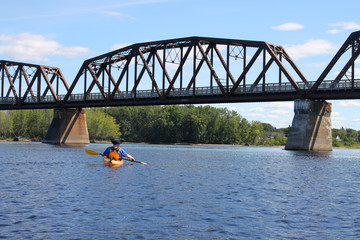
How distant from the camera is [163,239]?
48.4 feet

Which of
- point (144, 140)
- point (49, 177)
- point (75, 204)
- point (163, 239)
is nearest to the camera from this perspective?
point (163, 239)

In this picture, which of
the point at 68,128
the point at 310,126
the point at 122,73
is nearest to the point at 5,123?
the point at 68,128

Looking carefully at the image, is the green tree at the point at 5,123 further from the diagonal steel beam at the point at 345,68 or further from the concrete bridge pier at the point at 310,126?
the diagonal steel beam at the point at 345,68

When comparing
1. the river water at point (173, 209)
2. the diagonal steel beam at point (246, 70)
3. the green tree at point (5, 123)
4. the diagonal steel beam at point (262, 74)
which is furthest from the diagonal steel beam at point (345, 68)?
the green tree at point (5, 123)

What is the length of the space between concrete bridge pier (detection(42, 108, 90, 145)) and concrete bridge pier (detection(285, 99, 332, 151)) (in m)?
55.9

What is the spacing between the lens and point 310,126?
78.4 m

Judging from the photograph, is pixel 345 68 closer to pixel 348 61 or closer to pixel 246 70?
pixel 348 61

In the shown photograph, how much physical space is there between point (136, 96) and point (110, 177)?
234 feet

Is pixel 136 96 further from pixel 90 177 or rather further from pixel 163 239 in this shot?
pixel 163 239

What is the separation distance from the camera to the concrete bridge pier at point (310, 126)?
7831 centimetres

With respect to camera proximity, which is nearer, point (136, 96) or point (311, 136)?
point (311, 136)

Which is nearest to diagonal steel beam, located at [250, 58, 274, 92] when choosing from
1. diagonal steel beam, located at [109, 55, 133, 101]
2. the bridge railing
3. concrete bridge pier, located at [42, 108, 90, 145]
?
the bridge railing

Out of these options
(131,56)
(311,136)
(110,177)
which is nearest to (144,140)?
(131,56)

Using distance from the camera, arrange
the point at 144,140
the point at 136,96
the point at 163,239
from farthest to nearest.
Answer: the point at 144,140 < the point at 136,96 < the point at 163,239
